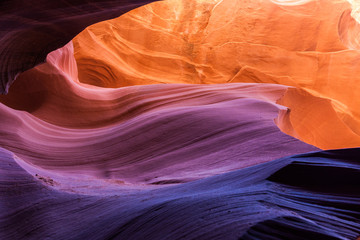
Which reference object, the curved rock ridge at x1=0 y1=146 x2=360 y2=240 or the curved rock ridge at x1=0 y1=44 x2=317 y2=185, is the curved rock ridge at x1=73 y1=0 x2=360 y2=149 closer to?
the curved rock ridge at x1=0 y1=44 x2=317 y2=185

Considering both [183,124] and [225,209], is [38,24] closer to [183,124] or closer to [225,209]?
[183,124]

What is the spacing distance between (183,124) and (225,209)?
8.01ft

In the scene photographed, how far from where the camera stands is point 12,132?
2.95 m

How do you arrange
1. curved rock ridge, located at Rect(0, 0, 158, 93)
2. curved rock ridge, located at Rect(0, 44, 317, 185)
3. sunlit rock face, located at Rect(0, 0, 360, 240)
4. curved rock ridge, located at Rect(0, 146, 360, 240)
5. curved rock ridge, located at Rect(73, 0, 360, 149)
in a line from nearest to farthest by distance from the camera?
curved rock ridge, located at Rect(0, 146, 360, 240) < sunlit rock face, located at Rect(0, 0, 360, 240) < curved rock ridge, located at Rect(0, 0, 158, 93) < curved rock ridge, located at Rect(0, 44, 317, 185) < curved rock ridge, located at Rect(73, 0, 360, 149)

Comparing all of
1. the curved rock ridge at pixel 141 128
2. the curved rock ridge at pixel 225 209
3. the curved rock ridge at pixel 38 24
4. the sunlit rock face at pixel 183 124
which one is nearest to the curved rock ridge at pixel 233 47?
the sunlit rock face at pixel 183 124

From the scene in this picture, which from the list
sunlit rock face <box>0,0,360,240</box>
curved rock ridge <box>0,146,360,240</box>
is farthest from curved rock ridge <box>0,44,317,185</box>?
curved rock ridge <box>0,146,360,240</box>

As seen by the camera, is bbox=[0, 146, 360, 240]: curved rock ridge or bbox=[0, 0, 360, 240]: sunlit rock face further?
bbox=[0, 0, 360, 240]: sunlit rock face

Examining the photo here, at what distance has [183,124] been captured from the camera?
3436 millimetres

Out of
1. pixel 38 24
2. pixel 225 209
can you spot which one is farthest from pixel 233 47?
pixel 225 209

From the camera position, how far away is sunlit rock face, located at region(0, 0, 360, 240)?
3.58ft

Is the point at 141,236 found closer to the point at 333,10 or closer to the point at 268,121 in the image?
the point at 268,121

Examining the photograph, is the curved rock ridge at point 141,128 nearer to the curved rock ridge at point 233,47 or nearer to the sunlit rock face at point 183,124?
the sunlit rock face at point 183,124

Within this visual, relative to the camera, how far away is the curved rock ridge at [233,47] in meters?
7.34

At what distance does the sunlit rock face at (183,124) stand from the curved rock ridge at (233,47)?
0.10ft
